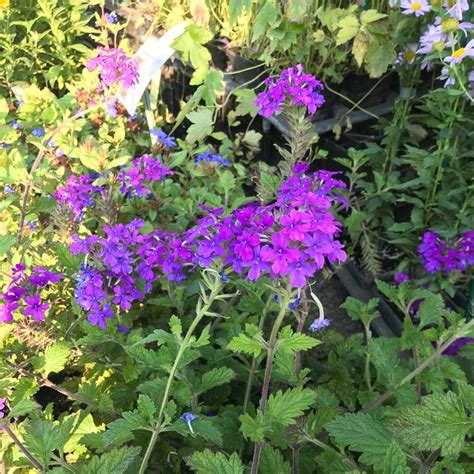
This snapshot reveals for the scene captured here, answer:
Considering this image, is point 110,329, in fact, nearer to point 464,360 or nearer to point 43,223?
point 43,223

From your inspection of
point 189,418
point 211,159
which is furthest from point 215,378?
point 211,159

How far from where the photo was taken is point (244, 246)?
80 cm

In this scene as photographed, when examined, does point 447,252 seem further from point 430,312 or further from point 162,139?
point 162,139

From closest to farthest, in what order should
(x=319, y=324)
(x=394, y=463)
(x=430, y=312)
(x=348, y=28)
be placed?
(x=394, y=463)
(x=319, y=324)
(x=430, y=312)
(x=348, y=28)

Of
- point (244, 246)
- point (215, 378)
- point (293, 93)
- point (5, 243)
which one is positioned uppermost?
point (293, 93)

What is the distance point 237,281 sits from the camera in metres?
1.22

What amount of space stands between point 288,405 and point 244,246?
0.30m

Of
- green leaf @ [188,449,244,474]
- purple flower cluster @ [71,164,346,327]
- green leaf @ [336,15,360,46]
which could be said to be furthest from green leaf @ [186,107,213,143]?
green leaf @ [188,449,244,474]

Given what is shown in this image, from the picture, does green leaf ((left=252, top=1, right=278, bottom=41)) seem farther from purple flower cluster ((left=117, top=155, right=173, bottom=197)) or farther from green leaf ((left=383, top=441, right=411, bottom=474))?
green leaf ((left=383, top=441, right=411, bottom=474))

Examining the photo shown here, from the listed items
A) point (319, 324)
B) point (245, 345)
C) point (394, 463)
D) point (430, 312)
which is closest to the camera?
point (394, 463)

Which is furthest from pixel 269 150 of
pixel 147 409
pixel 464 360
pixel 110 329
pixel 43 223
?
pixel 147 409

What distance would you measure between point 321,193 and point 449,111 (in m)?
1.01

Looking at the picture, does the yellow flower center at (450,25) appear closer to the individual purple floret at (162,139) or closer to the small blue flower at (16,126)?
the individual purple floret at (162,139)

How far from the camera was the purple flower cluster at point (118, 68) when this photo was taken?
1.75 meters
